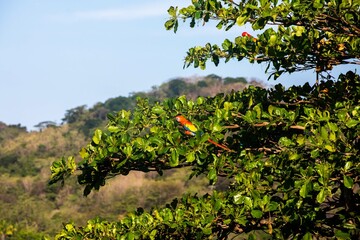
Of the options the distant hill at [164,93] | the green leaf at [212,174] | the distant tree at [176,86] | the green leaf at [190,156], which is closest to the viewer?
the green leaf at [190,156]

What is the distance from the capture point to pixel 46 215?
60531mm

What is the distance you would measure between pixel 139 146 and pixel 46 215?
57467 mm

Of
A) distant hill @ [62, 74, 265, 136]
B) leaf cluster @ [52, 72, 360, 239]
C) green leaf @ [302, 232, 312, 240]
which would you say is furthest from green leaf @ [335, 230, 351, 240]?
distant hill @ [62, 74, 265, 136]

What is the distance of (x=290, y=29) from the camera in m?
5.95

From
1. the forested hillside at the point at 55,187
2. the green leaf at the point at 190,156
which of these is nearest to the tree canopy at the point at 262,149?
the green leaf at the point at 190,156

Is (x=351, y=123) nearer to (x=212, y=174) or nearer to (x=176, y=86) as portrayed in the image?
(x=212, y=174)

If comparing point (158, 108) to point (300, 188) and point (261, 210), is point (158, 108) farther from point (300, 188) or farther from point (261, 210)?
point (300, 188)

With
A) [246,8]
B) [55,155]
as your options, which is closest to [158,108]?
[246,8]

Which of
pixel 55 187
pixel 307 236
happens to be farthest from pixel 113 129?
pixel 55 187

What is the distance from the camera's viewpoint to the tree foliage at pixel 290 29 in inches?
196

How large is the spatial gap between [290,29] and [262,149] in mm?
1167

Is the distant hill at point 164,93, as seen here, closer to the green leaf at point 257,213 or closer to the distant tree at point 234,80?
the distant tree at point 234,80

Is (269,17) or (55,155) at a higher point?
(269,17)

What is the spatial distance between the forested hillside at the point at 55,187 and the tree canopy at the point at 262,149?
1160 inches
